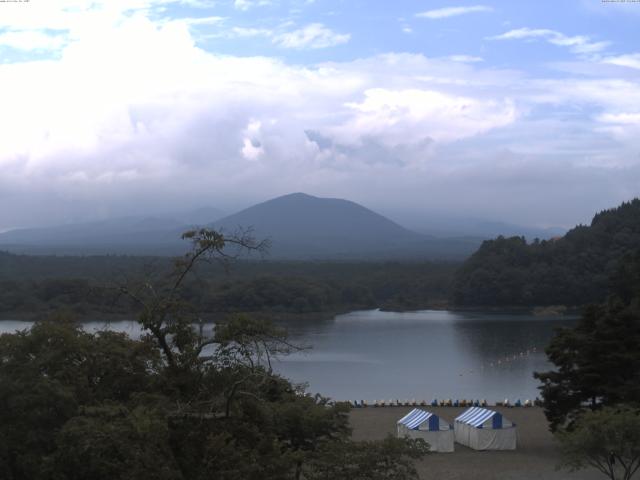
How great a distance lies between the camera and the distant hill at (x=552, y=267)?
43656mm

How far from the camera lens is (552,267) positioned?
1793 inches

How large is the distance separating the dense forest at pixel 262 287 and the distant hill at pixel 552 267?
138 inches

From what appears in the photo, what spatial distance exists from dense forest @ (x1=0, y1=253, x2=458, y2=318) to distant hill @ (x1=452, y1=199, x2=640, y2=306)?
11.5 ft

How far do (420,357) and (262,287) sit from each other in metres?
16.9

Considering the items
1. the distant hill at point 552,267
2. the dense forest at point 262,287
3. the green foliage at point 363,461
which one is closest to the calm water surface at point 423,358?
the dense forest at point 262,287

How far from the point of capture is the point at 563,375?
1177cm

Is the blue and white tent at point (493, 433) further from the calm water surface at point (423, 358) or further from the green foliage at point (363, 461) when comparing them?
the calm water surface at point (423, 358)

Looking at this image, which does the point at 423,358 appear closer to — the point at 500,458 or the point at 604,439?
the point at 500,458

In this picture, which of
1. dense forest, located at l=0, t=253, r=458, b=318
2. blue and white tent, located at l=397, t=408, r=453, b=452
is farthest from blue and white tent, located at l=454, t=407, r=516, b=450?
dense forest, located at l=0, t=253, r=458, b=318

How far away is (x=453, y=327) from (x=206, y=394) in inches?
1206

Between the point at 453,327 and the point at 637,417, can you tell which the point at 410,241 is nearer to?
the point at 453,327

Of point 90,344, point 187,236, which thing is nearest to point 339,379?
point 90,344

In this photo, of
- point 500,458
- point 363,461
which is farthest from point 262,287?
point 363,461

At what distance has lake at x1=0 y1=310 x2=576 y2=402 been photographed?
65.6 ft
